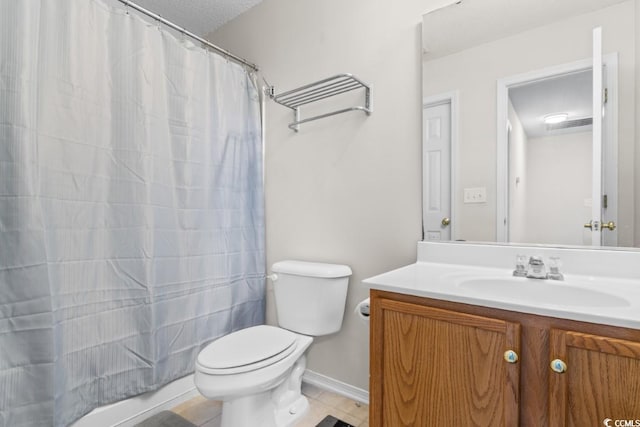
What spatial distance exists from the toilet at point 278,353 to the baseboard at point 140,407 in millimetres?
448

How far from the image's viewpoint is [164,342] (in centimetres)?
157

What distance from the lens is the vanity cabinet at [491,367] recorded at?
0.69m

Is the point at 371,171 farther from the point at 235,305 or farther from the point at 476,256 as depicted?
the point at 235,305

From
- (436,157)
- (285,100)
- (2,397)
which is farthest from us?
(285,100)

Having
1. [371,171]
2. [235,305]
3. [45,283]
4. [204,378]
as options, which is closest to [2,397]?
[45,283]

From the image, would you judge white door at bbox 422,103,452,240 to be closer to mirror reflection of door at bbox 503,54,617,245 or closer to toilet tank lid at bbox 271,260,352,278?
mirror reflection of door at bbox 503,54,617,245

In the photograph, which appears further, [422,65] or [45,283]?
[422,65]

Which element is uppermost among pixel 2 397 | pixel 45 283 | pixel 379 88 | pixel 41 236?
pixel 379 88

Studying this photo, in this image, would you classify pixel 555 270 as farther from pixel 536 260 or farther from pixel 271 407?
pixel 271 407

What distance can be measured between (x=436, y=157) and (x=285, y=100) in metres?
0.94

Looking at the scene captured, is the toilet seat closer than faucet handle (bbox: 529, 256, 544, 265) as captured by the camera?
No

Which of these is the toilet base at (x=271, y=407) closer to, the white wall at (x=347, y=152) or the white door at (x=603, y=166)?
the white wall at (x=347, y=152)

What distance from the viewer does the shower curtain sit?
44.8 inches

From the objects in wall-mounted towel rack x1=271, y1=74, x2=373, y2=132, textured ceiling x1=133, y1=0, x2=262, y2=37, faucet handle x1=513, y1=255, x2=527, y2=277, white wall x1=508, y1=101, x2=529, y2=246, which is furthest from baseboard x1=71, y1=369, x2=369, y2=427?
textured ceiling x1=133, y1=0, x2=262, y2=37
